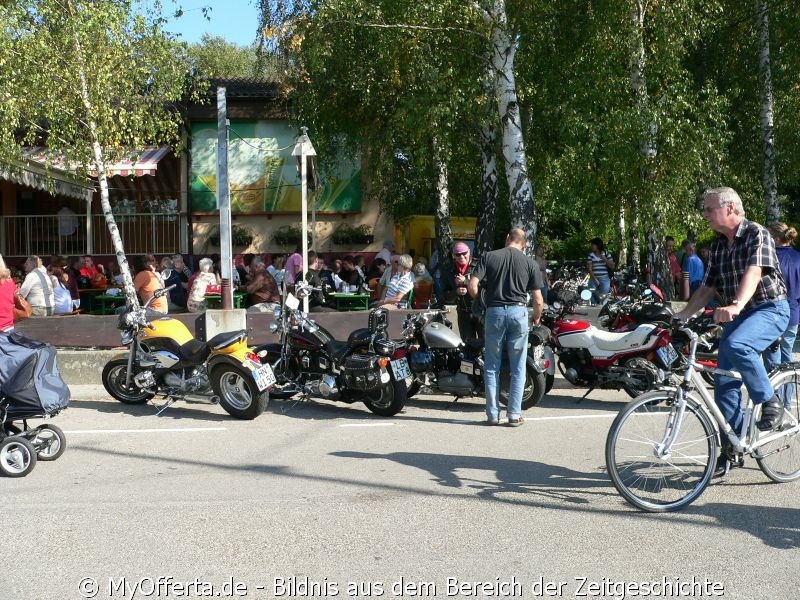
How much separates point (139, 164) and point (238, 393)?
11638 millimetres

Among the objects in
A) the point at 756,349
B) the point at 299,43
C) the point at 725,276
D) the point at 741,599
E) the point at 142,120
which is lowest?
the point at 741,599

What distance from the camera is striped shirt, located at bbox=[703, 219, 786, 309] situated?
19.1 feet

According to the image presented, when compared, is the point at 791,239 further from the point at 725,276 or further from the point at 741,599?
the point at 741,599

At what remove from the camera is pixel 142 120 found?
1523 cm

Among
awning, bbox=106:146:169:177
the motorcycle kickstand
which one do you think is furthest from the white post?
the motorcycle kickstand

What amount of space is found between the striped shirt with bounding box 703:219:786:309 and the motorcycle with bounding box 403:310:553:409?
3.55 meters

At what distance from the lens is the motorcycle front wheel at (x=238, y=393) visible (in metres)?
9.05

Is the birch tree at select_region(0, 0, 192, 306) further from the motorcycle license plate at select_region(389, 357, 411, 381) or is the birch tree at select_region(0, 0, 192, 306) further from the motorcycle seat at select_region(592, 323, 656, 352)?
the motorcycle seat at select_region(592, 323, 656, 352)

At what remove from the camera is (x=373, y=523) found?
5586 millimetres

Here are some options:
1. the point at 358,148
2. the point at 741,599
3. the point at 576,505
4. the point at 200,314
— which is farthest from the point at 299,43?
the point at 741,599

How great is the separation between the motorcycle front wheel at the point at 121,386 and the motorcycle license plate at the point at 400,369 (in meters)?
2.81

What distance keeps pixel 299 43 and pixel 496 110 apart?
738cm

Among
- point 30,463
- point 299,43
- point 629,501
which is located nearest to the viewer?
point 629,501

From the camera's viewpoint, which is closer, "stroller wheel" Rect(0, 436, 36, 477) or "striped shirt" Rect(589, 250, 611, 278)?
"stroller wheel" Rect(0, 436, 36, 477)
